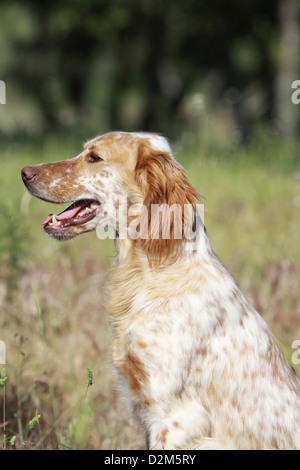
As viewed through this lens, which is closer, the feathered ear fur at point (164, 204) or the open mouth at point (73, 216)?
the feathered ear fur at point (164, 204)

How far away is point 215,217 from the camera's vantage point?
18.9ft

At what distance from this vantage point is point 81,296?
13.4 ft

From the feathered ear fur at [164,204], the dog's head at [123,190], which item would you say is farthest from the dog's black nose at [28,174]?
the feathered ear fur at [164,204]

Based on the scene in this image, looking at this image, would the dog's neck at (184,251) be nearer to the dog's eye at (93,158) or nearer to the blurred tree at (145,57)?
the dog's eye at (93,158)

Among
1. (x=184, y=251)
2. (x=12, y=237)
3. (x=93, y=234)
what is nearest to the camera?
(x=184, y=251)

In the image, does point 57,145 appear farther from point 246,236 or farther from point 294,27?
point 294,27

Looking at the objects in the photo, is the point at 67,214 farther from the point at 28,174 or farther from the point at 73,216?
the point at 28,174

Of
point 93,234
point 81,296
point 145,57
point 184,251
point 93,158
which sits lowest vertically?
point 184,251

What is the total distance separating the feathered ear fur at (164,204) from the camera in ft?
7.93

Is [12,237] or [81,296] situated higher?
[12,237]

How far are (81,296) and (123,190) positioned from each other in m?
1.63

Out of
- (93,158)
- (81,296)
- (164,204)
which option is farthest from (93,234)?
(164,204)

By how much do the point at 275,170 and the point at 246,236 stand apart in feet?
6.93

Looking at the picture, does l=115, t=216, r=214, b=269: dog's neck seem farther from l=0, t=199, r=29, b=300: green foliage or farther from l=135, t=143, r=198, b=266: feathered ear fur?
l=0, t=199, r=29, b=300: green foliage
